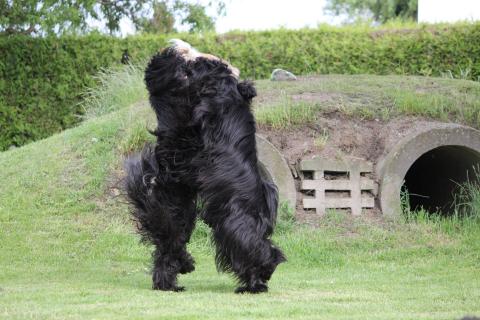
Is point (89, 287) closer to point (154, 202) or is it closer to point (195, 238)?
point (154, 202)

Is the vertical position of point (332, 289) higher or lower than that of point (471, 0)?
lower

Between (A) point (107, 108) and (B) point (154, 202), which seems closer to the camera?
(B) point (154, 202)

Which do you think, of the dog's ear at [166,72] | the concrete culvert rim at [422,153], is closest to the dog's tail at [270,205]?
the dog's ear at [166,72]

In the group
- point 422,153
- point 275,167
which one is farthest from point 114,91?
point 422,153

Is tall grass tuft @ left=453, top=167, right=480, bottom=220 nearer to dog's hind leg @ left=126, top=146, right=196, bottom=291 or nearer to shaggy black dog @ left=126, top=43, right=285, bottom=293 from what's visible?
shaggy black dog @ left=126, top=43, right=285, bottom=293

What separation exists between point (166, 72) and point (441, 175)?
6.54 meters

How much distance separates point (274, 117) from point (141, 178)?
15.6 ft

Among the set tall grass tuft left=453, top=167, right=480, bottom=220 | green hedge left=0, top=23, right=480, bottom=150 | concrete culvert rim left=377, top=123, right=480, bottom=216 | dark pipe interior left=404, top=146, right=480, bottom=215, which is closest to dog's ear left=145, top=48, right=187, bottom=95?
concrete culvert rim left=377, top=123, right=480, bottom=216

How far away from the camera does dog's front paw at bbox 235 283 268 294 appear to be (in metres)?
6.64

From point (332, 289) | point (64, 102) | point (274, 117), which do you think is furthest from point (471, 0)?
point (332, 289)

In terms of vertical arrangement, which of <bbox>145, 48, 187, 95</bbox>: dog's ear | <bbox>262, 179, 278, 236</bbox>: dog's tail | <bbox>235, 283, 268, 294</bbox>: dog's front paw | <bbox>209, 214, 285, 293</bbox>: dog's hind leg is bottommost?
<bbox>235, 283, 268, 294</bbox>: dog's front paw

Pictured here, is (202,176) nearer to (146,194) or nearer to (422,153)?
(146,194)

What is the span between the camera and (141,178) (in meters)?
6.95

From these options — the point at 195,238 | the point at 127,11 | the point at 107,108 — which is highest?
the point at 127,11
